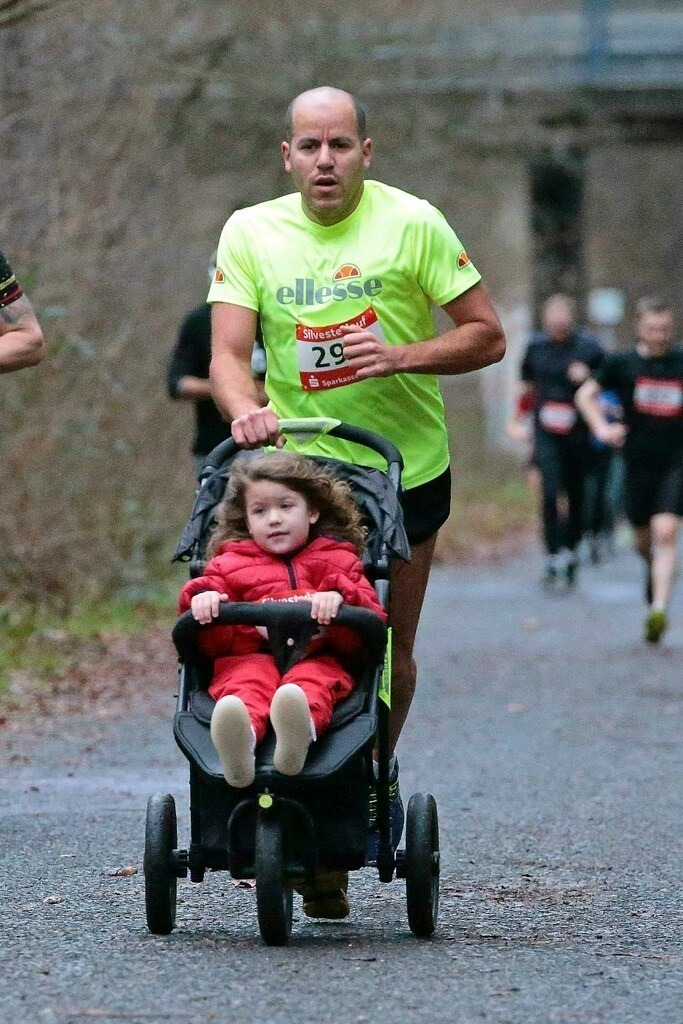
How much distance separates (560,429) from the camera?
17953 mm

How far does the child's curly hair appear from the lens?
5477mm

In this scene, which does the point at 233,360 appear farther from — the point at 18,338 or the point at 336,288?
the point at 18,338

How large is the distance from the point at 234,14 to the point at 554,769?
10577 millimetres

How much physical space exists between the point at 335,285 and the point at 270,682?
3.88 ft

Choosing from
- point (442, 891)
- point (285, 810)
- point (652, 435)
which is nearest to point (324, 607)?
point (285, 810)

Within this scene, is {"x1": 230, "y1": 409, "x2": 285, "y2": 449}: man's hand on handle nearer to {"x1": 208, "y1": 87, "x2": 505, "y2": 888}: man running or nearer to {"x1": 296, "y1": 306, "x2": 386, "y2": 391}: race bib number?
{"x1": 208, "y1": 87, "x2": 505, "y2": 888}: man running

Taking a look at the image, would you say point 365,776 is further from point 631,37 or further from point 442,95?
point 631,37

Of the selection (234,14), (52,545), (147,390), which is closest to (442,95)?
(234,14)

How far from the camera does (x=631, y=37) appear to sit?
1288 inches

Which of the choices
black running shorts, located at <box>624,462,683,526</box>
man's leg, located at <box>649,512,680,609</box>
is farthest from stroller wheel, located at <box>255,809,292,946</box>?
black running shorts, located at <box>624,462,683,526</box>

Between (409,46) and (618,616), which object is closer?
(618,616)

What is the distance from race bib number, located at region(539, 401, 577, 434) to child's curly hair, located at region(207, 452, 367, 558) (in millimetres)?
12481

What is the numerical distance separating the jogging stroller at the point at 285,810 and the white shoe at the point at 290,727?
5 cm

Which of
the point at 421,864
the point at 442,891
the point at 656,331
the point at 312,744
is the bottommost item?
the point at 442,891
